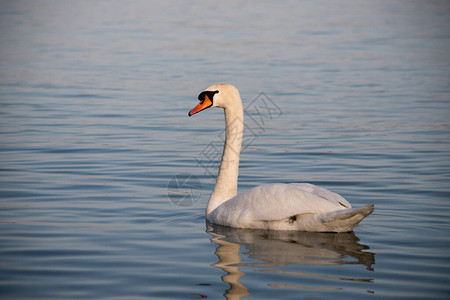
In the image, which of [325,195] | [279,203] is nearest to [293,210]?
[279,203]

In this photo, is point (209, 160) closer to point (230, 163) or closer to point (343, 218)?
point (230, 163)

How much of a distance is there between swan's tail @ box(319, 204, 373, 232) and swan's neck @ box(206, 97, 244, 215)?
4.84ft

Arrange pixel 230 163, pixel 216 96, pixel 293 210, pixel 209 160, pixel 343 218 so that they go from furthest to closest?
pixel 209 160 → pixel 230 163 → pixel 216 96 → pixel 293 210 → pixel 343 218

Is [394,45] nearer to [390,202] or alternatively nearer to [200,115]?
[200,115]

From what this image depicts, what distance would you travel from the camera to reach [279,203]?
25.1 ft

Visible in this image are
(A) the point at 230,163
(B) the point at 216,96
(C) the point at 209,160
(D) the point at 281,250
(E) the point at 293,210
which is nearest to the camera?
(D) the point at 281,250

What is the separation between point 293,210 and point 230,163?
1.51 m

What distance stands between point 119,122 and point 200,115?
1974 millimetres

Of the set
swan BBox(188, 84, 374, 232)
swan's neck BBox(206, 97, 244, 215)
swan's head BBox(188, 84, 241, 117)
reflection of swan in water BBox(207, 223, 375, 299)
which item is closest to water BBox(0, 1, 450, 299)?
reflection of swan in water BBox(207, 223, 375, 299)

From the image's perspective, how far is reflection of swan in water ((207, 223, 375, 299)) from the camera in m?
6.60

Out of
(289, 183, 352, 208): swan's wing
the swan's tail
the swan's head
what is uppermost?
the swan's head

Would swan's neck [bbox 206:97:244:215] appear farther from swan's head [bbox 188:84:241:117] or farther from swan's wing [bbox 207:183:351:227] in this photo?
swan's wing [bbox 207:183:351:227]

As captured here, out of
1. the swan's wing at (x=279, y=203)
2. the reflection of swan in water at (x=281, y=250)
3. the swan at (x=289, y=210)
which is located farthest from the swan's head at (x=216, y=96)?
the reflection of swan in water at (x=281, y=250)

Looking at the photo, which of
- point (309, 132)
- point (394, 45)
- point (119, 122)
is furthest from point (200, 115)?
point (394, 45)
